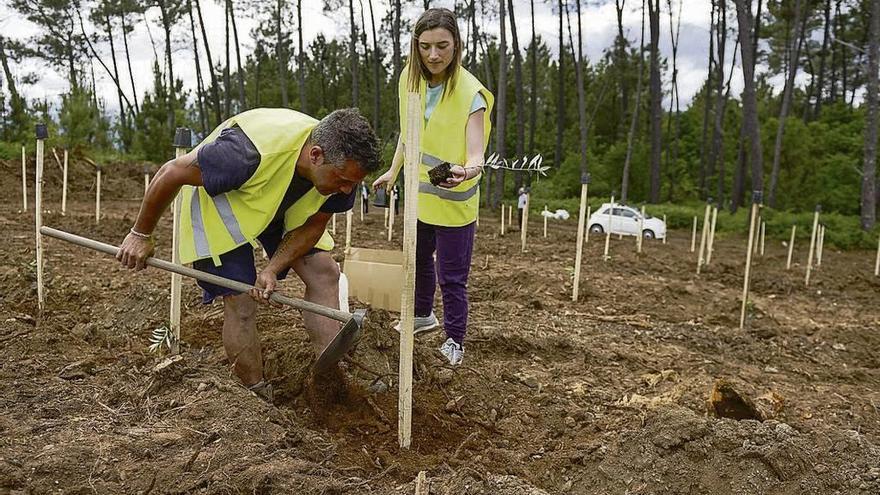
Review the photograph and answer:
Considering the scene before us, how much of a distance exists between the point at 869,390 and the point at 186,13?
27726 millimetres

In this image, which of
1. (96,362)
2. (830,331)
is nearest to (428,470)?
(96,362)

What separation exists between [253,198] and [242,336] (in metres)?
0.55

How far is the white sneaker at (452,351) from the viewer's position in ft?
10.5

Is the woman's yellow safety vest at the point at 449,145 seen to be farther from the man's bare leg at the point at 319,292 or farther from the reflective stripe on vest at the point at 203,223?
the reflective stripe on vest at the point at 203,223

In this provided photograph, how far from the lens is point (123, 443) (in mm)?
2031

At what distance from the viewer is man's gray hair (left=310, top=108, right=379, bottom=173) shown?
2270 mm

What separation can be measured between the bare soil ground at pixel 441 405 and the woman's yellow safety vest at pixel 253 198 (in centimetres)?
51

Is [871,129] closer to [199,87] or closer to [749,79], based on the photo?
[749,79]

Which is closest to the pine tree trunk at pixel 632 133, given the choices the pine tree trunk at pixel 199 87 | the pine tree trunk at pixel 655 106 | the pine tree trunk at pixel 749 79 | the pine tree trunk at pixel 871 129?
the pine tree trunk at pixel 655 106

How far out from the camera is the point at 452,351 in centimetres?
324

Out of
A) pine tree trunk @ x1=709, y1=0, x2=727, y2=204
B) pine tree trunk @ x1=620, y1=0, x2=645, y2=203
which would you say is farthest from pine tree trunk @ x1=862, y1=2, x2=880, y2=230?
pine tree trunk @ x1=620, y1=0, x2=645, y2=203

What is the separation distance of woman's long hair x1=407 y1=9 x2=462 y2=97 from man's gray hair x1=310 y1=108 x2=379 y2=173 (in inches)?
24.1

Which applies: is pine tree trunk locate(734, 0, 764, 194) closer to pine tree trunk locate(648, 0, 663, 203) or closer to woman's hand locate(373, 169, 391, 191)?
pine tree trunk locate(648, 0, 663, 203)

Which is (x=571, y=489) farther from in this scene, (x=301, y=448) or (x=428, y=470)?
(x=301, y=448)
